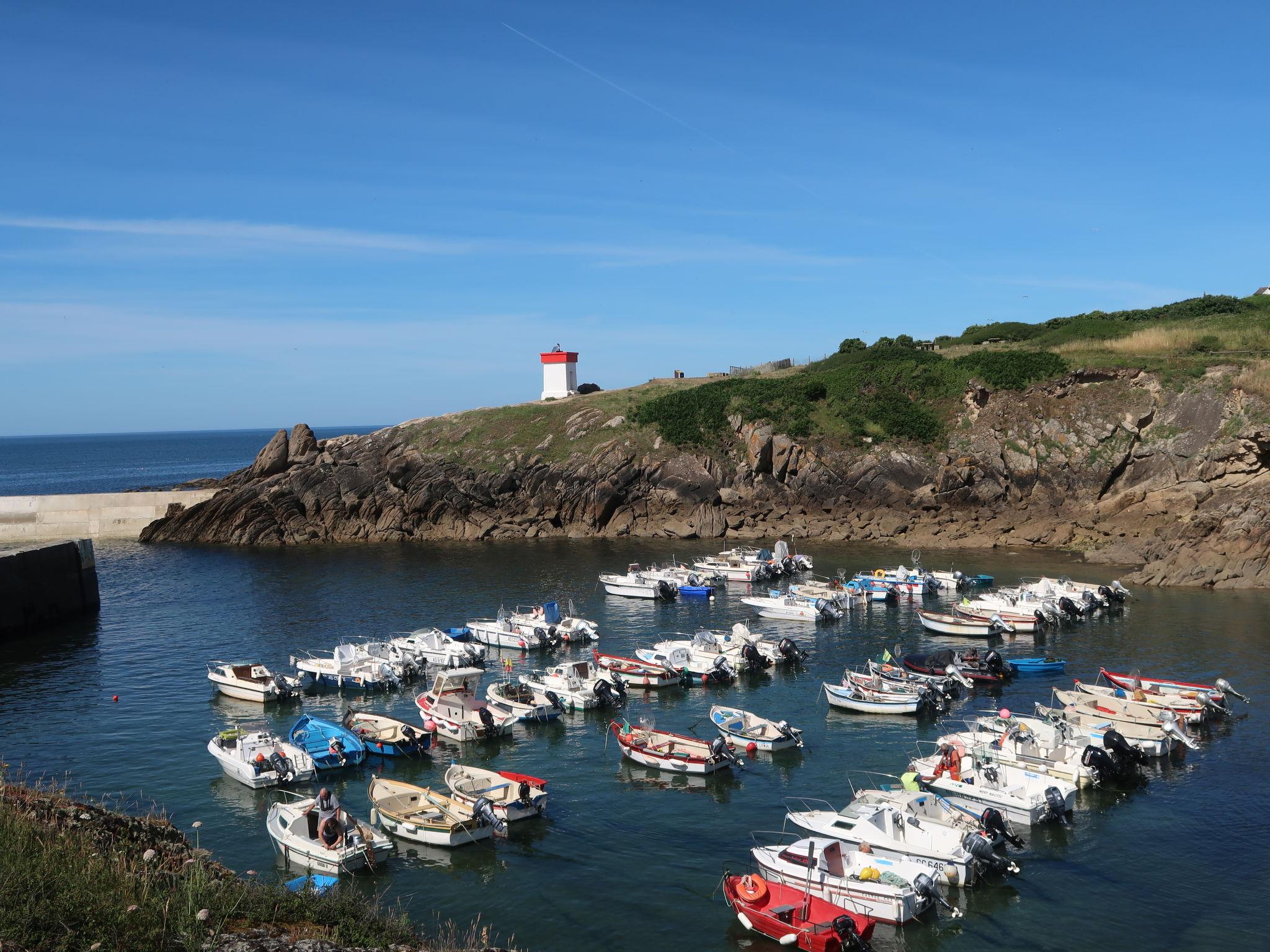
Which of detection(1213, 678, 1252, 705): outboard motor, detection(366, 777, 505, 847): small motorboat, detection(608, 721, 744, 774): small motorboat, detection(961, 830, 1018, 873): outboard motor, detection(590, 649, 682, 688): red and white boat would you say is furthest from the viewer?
detection(590, 649, 682, 688): red and white boat

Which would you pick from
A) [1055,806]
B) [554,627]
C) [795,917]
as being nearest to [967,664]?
[1055,806]

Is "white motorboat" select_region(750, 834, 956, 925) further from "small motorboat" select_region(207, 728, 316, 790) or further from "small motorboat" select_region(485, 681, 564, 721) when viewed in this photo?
"small motorboat" select_region(207, 728, 316, 790)

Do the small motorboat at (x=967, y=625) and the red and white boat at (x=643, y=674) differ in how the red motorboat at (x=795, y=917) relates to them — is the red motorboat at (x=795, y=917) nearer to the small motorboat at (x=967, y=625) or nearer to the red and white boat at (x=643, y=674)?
the red and white boat at (x=643, y=674)

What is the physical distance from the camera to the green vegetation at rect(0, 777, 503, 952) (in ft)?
50.2

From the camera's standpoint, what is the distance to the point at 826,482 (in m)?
92.1

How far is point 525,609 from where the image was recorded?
62.3m

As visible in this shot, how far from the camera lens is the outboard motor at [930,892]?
2530 centimetres

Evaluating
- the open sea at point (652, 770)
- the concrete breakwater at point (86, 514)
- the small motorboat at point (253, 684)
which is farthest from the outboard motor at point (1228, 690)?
the concrete breakwater at point (86, 514)

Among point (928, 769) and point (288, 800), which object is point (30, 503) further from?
point (928, 769)

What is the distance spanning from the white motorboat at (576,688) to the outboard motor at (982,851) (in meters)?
19.3

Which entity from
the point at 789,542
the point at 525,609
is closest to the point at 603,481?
the point at 789,542

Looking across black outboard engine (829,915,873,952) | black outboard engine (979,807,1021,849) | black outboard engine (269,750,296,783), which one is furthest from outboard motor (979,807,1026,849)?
black outboard engine (269,750,296,783)

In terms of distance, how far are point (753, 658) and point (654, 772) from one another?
14360 millimetres

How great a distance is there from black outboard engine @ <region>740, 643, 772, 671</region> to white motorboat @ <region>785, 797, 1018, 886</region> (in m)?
19.6
